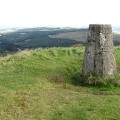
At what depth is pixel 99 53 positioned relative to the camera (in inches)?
835

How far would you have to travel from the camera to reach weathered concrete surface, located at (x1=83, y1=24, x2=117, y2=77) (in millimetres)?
21172

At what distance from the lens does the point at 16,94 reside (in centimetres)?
1764

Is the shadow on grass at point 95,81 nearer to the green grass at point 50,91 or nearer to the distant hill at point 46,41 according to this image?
the green grass at point 50,91

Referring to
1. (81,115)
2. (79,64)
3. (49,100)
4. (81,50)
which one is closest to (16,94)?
(49,100)

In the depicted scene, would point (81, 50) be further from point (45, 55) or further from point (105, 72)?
point (105, 72)

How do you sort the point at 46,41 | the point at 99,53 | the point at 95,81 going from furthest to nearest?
the point at 46,41 < the point at 99,53 < the point at 95,81

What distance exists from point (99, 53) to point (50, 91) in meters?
3.81

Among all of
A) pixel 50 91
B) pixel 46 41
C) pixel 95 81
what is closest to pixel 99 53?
pixel 95 81

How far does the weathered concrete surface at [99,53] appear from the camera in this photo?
21172 mm

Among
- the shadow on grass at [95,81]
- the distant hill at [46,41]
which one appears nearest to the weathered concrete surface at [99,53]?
the shadow on grass at [95,81]

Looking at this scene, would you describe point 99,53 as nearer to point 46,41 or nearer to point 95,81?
point 95,81

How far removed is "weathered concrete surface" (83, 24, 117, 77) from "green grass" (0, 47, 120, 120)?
0.87 meters

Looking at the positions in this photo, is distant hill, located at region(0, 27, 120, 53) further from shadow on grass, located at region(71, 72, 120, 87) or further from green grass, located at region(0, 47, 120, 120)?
shadow on grass, located at region(71, 72, 120, 87)

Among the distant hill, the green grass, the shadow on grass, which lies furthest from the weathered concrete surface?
the distant hill
